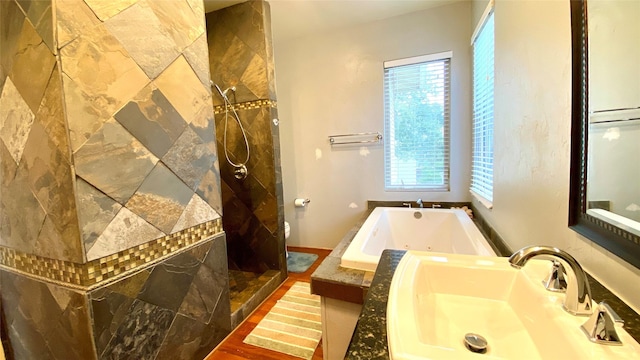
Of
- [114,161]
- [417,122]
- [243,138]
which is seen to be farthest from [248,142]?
[417,122]

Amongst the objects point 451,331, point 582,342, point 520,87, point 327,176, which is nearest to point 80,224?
point 451,331

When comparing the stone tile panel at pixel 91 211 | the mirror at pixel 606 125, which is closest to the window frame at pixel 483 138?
the mirror at pixel 606 125

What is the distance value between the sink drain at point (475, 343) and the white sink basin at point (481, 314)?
2 cm

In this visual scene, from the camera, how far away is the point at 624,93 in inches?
25.6

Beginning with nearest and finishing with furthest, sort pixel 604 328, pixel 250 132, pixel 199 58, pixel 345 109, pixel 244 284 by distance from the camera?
pixel 604 328
pixel 199 58
pixel 244 284
pixel 250 132
pixel 345 109

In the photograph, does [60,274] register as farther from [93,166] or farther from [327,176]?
[327,176]

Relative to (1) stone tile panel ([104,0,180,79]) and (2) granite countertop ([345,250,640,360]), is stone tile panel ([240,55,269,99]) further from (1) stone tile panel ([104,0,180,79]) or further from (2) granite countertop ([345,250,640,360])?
(2) granite countertop ([345,250,640,360])

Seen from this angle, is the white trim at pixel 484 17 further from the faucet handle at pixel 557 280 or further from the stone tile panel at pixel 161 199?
the stone tile panel at pixel 161 199

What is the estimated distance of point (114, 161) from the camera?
43.0 inches

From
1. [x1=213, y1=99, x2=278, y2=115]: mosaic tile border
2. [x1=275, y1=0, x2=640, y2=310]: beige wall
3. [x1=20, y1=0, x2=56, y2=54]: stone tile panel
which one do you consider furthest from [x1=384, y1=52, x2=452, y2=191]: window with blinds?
[x1=20, y1=0, x2=56, y2=54]: stone tile panel

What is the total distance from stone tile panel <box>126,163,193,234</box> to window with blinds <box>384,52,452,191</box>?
210cm

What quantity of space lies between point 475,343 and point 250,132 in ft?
7.15

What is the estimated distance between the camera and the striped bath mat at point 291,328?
5.31 ft

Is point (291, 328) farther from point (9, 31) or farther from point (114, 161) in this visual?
point (9, 31)
